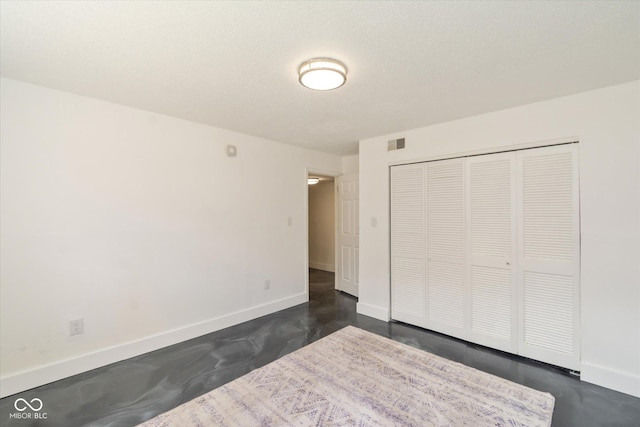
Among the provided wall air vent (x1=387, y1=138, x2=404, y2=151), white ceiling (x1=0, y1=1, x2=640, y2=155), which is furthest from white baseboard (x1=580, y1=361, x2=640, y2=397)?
wall air vent (x1=387, y1=138, x2=404, y2=151)

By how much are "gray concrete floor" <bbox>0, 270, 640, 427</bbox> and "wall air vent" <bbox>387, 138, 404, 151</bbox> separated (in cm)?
223

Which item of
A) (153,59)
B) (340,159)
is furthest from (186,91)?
(340,159)

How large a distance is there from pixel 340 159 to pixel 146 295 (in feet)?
11.5

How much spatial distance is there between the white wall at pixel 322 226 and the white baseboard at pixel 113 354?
301 cm

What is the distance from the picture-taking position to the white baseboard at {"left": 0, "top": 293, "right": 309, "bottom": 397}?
2.16 metres

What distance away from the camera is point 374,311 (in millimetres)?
3770

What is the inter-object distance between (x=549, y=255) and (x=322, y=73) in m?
2.54

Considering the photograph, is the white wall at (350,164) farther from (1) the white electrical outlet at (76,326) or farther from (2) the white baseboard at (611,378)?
(1) the white electrical outlet at (76,326)

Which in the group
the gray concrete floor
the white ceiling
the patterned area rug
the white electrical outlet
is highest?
the white ceiling

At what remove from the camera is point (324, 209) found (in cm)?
675

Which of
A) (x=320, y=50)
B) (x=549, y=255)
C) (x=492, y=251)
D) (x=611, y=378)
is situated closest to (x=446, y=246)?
(x=492, y=251)

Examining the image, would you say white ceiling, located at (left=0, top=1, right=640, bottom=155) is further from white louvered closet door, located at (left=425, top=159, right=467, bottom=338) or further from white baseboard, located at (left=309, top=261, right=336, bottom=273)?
white baseboard, located at (left=309, top=261, right=336, bottom=273)

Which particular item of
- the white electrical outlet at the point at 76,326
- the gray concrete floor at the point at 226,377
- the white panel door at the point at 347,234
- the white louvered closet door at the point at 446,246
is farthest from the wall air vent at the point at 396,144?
the white electrical outlet at the point at 76,326

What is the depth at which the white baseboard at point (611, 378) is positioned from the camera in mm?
2137
